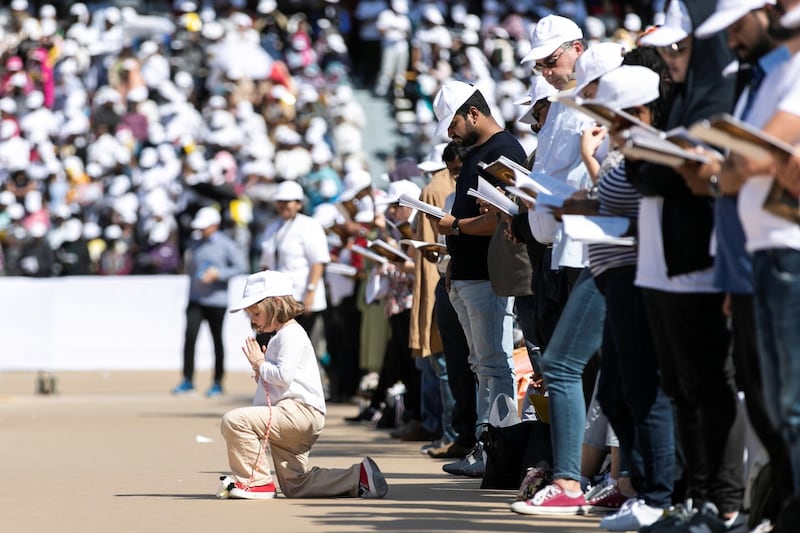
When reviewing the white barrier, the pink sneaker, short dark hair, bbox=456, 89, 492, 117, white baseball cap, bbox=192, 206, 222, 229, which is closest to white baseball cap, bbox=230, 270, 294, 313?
short dark hair, bbox=456, 89, 492, 117

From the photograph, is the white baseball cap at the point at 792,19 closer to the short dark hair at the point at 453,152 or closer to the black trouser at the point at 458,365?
the black trouser at the point at 458,365

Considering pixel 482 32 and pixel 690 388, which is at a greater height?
pixel 482 32

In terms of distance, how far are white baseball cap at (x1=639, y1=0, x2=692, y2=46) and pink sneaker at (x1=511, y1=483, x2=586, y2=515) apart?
2.29 metres

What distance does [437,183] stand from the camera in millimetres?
11844

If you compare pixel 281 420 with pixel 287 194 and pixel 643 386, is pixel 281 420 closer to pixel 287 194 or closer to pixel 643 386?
pixel 643 386

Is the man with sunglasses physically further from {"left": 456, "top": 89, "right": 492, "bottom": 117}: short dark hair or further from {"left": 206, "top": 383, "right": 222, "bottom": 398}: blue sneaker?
{"left": 206, "top": 383, "right": 222, "bottom": 398}: blue sneaker

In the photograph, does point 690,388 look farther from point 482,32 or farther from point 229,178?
point 482,32

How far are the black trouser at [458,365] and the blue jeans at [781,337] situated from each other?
16.2 feet

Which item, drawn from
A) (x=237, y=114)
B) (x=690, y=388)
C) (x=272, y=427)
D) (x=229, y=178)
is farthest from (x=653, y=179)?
(x=237, y=114)

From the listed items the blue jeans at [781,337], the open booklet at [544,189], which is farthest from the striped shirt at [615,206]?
the blue jeans at [781,337]

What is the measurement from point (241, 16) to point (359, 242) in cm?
1387

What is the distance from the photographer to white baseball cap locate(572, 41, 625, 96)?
748cm

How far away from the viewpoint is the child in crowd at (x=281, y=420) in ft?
28.9

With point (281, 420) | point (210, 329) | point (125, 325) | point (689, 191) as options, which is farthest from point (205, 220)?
point (689, 191)
